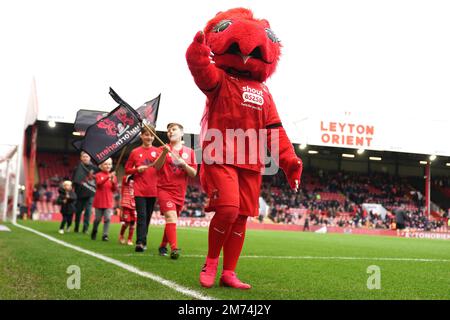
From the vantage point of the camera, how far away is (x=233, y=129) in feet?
14.5

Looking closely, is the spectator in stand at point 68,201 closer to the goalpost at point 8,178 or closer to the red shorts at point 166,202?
the goalpost at point 8,178

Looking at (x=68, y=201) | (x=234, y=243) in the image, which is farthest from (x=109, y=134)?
(x=68, y=201)

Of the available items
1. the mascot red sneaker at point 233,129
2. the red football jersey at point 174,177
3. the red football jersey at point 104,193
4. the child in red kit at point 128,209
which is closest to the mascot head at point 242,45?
the mascot red sneaker at point 233,129

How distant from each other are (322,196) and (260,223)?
11169 mm

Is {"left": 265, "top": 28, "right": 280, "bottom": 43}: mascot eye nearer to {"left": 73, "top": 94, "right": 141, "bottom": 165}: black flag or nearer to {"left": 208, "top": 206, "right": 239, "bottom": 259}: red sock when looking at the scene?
{"left": 208, "top": 206, "right": 239, "bottom": 259}: red sock

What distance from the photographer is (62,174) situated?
123 ft

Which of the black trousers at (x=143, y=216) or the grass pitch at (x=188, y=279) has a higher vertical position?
the black trousers at (x=143, y=216)

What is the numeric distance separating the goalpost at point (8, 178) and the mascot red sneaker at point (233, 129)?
15019 millimetres

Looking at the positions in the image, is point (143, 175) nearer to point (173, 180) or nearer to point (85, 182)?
point (173, 180)

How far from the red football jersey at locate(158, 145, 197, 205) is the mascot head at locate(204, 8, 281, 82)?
249 cm

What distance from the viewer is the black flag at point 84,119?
6.64 meters

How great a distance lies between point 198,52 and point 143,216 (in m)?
4.17
